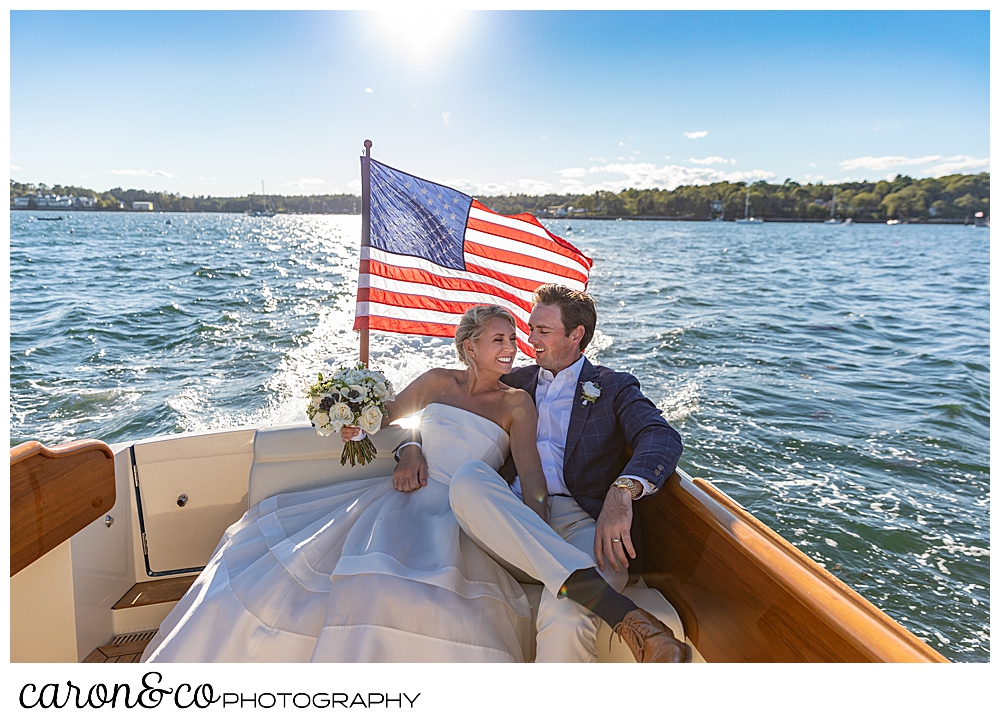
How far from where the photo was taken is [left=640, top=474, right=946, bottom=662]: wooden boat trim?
3.99 ft

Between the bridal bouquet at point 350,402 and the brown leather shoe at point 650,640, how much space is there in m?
1.16

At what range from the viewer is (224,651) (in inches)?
68.2

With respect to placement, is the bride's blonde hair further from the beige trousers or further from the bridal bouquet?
the beige trousers

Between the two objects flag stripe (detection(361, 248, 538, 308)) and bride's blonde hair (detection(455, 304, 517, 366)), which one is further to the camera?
flag stripe (detection(361, 248, 538, 308))

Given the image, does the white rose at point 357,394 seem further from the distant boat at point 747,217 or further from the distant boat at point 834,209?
the distant boat at point 834,209

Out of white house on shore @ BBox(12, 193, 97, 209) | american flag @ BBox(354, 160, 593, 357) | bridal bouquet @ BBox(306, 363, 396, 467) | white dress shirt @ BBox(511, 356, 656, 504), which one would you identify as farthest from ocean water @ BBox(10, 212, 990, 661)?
white house on shore @ BBox(12, 193, 97, 209)

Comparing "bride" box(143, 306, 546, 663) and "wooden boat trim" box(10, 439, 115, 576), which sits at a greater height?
"wooden boat trim" box(10, 439, 115, 576)

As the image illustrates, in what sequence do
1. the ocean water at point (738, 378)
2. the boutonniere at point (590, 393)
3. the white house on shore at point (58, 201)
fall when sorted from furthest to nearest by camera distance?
the white house on shore at point (58, 201) < the ocean water at point (738, 378) < the boutonniere at point (590, 393)

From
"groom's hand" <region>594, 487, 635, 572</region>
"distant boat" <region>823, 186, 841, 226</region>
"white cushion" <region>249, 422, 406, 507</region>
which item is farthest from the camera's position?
"distant boat" <region>823, 186, 841, 226</region>

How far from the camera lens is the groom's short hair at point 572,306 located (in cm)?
240

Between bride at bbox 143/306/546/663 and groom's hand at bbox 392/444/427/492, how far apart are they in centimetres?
1

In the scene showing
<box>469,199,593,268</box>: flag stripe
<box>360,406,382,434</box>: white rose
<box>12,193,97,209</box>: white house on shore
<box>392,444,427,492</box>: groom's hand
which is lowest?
<box>392,444,427,492</box>: groom's hand

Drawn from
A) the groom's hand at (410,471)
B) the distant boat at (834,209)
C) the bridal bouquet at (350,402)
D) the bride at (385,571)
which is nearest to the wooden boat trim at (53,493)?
the bride at (385,571)

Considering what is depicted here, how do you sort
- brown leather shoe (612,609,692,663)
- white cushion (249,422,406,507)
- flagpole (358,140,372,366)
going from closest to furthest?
1. brown leather shoe (612,609,692,663)
2. white cushion (249,422,406,507)
3. flagpole (358,140,372,366)
